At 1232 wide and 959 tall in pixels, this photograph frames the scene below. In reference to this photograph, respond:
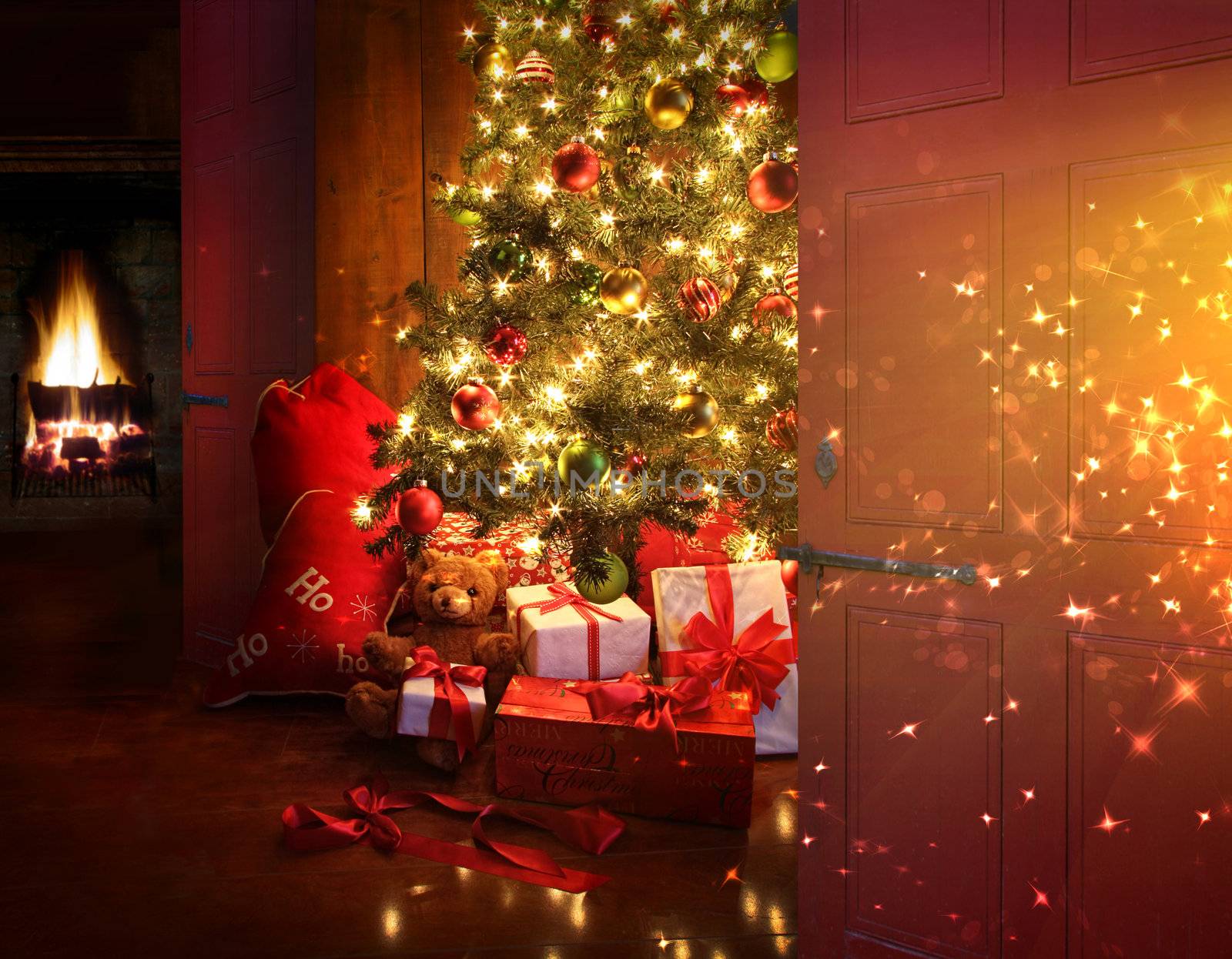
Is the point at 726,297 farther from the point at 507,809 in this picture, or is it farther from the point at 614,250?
the point at 507,809

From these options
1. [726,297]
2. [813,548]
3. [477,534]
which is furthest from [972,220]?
[477,534]

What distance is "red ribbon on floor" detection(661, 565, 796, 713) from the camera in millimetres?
2348

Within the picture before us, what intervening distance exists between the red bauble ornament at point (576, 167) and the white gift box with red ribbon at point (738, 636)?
100cm

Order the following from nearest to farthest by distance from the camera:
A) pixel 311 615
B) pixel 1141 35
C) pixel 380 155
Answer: pixel 1141 35
pixel 311 615
pixel 380 155

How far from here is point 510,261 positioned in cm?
221

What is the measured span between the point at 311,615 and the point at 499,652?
2.38 ft

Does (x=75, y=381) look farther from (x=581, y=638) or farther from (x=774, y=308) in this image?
(x=774, y=308)

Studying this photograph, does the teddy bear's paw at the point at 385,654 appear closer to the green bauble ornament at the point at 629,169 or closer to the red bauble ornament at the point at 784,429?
the red bauble ornament at the point at 784,429

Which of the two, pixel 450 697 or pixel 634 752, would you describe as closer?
pixel 634 752

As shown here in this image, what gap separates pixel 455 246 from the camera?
339cm

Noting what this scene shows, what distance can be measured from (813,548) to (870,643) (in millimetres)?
176

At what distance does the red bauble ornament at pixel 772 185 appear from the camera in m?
2.11

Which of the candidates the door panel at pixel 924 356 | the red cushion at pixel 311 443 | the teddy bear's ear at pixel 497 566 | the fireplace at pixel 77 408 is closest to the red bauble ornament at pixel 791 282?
the door panel at pixel 924 356

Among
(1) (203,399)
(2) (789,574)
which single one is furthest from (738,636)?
(1) (203,399)
